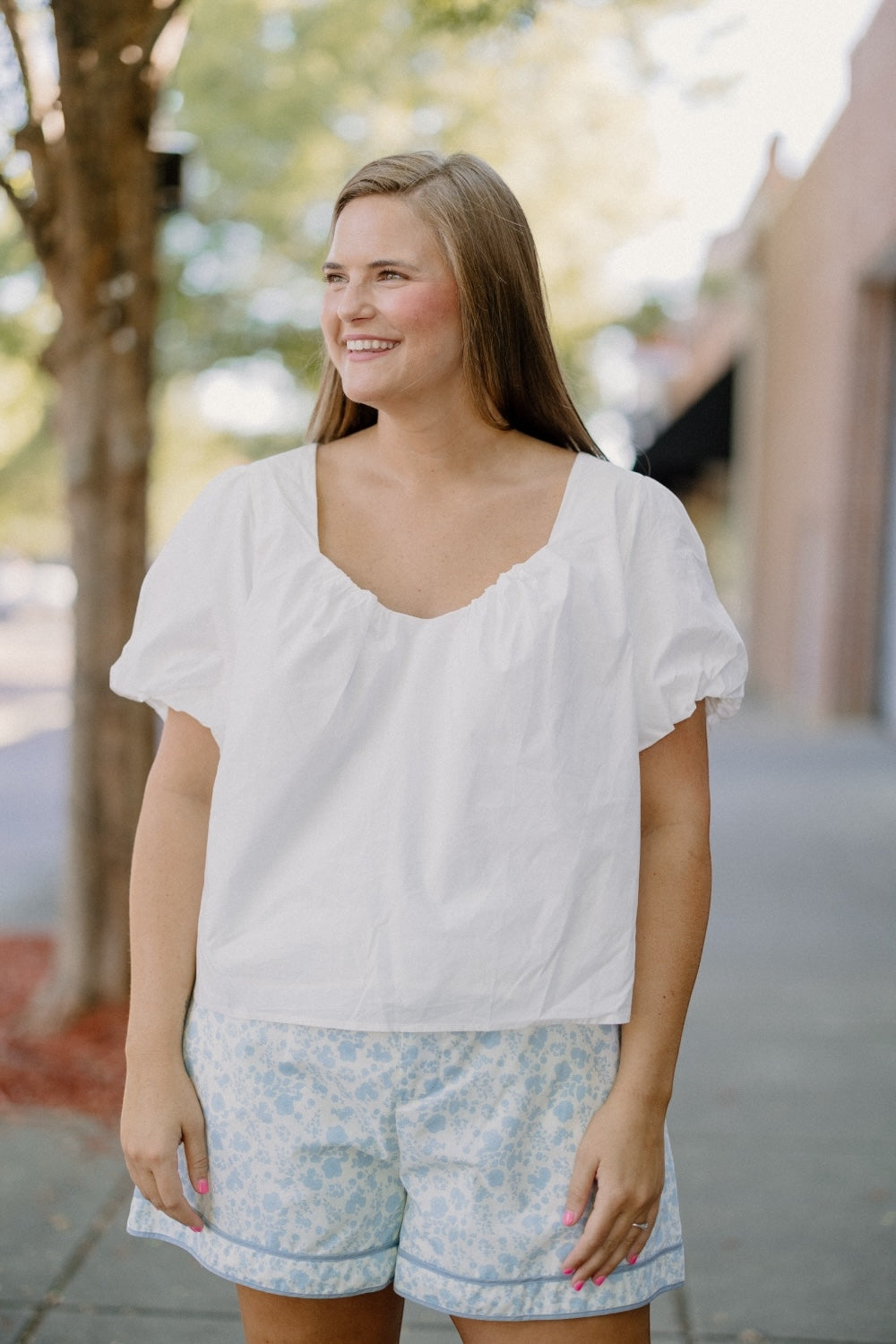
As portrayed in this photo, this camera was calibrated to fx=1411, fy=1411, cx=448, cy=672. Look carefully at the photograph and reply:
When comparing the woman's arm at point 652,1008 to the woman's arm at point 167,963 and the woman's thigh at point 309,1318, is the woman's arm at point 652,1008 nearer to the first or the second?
the woman's thigh at point 309,1318

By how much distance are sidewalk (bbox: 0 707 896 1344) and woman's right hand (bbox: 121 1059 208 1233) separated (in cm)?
155

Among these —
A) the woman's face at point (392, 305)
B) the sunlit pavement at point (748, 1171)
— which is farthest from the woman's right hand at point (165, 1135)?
the sunlit pavement at point (748, 1171)

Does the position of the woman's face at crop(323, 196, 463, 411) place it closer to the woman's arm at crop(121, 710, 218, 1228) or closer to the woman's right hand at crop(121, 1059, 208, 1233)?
the woman's arm at crop(121, 710, 218, 1228)

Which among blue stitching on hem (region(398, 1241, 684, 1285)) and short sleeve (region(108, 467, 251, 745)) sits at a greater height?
short sleeve (region(108, 467, 251, 745))

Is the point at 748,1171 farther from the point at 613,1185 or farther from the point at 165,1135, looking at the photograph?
the point at 165,1135

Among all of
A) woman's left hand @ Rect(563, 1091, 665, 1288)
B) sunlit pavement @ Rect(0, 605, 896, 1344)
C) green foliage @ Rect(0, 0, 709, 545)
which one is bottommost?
sunlit pavement @ Rect(0, 605, 896, 1344)

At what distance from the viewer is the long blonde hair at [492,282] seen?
168 centimetres

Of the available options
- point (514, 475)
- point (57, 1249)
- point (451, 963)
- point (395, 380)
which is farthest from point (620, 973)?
point (57, 1249)

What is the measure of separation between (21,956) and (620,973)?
4703 millimetres

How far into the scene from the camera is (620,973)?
161cm

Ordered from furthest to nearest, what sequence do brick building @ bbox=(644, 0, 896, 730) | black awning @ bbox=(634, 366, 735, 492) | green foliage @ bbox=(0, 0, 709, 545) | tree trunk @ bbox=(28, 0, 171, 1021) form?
black awning @ bbox=(634, 366, 735, 492), brick building @ bbox=(644, 0, 896, 730), green foliage @ bbox=(0, 0, 709, 545), tree trunk @ bbox=(28, 0, 171, 1021)

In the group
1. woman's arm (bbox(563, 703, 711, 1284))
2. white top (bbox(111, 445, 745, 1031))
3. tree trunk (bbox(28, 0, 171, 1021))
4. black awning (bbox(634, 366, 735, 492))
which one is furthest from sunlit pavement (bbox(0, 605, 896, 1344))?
black awning (bbox(634, 366, 735, 492))

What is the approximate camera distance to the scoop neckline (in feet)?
5.34

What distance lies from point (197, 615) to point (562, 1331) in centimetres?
93
